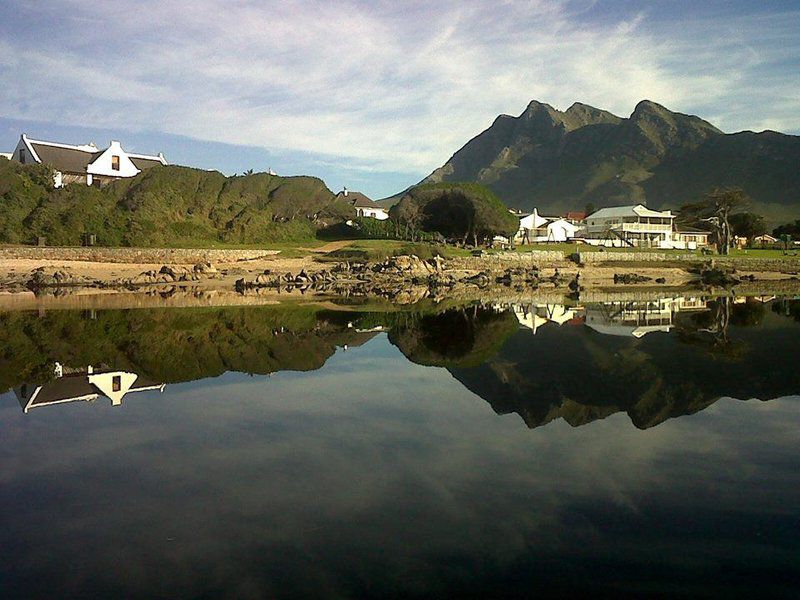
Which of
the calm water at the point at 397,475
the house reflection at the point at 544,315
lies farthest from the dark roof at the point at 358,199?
the calm water at the point at 397,475

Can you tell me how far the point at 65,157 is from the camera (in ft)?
202

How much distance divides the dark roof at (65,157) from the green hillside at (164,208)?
7126 millimetres

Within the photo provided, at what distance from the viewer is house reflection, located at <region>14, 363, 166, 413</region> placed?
1074 cm

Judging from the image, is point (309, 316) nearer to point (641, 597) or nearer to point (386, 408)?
point (386, 408)

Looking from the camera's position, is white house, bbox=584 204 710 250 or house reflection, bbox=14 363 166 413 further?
white house, bbox=584 204 710 250

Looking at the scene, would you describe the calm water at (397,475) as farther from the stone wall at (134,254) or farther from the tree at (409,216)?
the tree at (409,216)

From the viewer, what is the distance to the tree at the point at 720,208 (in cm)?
7031

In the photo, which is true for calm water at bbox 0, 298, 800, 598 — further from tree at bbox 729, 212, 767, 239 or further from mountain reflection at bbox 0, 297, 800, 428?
tree at bbox 729, 212, 767, 239

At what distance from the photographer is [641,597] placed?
4.58m

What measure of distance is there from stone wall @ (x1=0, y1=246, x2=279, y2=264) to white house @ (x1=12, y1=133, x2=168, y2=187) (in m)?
17.0

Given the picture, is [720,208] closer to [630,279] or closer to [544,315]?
[630,279]

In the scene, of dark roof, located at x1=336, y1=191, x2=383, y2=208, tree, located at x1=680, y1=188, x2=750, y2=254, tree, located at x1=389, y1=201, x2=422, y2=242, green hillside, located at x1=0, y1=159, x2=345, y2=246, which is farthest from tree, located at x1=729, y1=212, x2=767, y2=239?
green hillside, located at x1=0, y1=159, x2=345, y2=246

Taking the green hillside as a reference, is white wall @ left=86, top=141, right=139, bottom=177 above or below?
above

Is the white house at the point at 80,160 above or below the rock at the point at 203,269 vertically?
above
